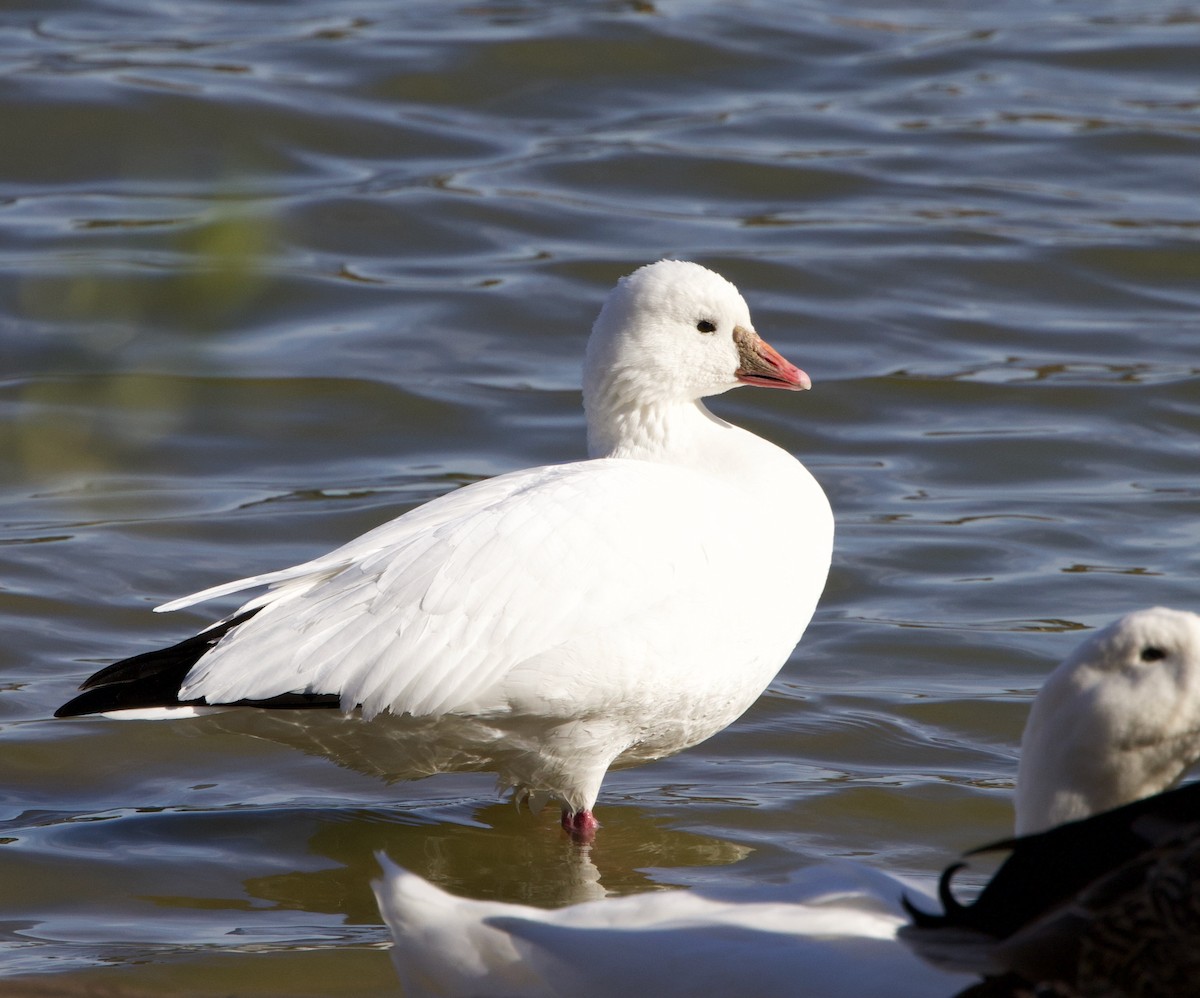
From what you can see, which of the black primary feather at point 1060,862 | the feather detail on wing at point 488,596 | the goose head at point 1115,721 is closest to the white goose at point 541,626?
the feather detail on wing at point 488,596

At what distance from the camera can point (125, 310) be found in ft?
35.0

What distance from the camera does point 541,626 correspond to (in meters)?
5.46

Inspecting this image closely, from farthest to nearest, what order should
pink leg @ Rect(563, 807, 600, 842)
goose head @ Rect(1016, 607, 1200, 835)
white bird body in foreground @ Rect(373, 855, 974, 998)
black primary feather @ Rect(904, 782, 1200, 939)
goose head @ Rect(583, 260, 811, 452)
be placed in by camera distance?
goose head @ Rect(583, 260, 811, 452) → pink leg @ Rect(563, 807, 600, 842) → goose head @ Rect(1016, 607, 1200, 835) → white bird body in foreground @ Rect(373, 855, 974, 998) → black primary feather @ Rect(904, 782, 1200, 939)

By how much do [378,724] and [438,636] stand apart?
32 cm

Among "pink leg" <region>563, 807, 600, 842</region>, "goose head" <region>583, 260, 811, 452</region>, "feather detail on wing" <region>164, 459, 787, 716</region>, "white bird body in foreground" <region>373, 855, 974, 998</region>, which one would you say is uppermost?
"goose head" <region>583, 260, 811, 452</region>

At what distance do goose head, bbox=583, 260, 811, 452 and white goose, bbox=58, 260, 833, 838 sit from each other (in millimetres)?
471

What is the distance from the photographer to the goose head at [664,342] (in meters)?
6.38

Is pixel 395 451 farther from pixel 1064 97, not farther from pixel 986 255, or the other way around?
pixel 1064 97

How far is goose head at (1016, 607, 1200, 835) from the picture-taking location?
3963mm

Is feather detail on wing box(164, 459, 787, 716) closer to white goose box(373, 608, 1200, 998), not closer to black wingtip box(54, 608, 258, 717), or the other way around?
black wingtip box(54, 608, 258, 717)

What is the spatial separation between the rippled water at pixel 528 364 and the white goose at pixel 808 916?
1.16 metres

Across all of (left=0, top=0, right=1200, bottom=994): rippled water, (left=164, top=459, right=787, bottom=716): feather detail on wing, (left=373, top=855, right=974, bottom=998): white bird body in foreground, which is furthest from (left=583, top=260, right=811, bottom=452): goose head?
(left=373, top=855, right=974, bottom=998): white bird body in foreground

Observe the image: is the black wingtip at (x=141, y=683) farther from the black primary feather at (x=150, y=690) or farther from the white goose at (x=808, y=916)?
the white goose at (x=808, y=916)

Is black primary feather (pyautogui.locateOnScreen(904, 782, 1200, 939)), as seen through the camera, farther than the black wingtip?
No
